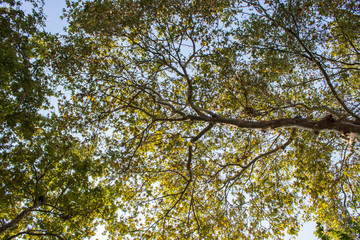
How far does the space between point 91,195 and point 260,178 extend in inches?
364

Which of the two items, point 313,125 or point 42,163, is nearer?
point 313,125

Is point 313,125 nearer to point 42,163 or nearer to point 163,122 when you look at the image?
point 163,122

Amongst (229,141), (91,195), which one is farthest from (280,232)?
A: (91,195)

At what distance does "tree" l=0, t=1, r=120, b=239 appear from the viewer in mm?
8289

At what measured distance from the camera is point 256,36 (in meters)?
9.52

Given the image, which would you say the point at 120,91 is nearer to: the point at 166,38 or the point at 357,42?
the point at 166,38

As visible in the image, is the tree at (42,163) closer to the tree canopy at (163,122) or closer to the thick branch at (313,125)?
the tree canopy at (163,122)

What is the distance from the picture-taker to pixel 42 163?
954 centimetres

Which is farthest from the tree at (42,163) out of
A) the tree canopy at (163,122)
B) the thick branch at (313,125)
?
the thick branch at (313,125)

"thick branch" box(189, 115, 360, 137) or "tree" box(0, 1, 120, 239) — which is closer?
"thick branch" box(189, 115, 360, 137)

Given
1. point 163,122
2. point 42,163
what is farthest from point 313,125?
point 42,163

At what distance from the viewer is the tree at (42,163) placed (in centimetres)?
829

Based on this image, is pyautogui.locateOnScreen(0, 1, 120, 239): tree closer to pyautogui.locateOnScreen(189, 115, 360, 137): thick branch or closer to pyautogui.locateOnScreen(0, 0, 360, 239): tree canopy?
pyautogui.locateOnScreen(0, 0, 360, 239): tree canopy

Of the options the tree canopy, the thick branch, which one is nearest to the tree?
the tree canopy
